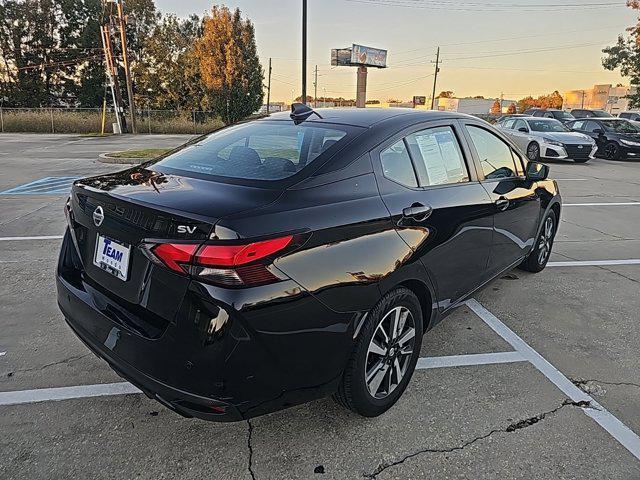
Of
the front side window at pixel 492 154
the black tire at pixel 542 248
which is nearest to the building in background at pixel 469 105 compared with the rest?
the black tire at pixel 542 248

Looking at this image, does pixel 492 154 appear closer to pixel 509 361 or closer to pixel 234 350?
pixel 509 361

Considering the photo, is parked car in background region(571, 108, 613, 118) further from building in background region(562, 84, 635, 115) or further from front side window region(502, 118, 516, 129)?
building in background region(562, 84, 635, 115)

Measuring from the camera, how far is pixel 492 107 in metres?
86.8

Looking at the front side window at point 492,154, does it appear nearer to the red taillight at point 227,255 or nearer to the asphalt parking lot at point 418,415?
the asphalt parking lot at point 418,415

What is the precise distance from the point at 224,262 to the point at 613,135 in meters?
19.9

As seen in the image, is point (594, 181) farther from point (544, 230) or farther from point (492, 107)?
point (492, 107)

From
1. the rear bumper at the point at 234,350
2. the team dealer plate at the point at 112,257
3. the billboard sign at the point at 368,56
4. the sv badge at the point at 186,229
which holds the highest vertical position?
the billboard sign at the point at 368,56

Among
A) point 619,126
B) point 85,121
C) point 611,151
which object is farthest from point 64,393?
point 85,121

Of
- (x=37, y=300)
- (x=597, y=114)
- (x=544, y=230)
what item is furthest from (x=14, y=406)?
(x=597, y=114)

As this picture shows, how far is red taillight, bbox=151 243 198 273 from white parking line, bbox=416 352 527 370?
1878mm

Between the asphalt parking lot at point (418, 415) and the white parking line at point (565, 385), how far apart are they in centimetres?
1

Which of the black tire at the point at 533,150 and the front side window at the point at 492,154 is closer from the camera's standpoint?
the front side window at the point at 492,154

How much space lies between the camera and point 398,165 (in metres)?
2.66

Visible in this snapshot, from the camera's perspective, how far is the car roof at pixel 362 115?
283 cm
